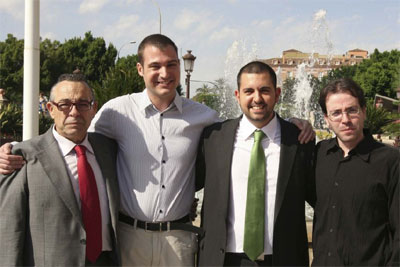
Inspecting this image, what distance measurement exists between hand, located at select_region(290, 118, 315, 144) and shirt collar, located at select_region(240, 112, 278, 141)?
7.4 inches

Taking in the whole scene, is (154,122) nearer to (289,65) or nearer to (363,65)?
(363,65)

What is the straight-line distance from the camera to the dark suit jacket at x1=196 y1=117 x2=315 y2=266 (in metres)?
3.31

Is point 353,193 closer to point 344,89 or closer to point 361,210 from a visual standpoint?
point 361,210

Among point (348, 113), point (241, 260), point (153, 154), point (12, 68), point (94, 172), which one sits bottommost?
point (241, 260)

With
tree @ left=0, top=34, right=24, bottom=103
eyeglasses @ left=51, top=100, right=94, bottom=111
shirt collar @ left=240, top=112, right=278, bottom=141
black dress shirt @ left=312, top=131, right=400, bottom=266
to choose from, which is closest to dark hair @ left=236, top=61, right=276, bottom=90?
shirt collar @ left=240, top=112, right=278, bottom=141

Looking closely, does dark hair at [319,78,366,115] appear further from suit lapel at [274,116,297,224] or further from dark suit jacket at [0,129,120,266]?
dark suit jacket at [0,129,120,266]

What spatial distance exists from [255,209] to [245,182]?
0.70 feet

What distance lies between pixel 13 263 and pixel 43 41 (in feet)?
137

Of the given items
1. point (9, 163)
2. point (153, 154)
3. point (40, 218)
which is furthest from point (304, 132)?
point (9, 163)

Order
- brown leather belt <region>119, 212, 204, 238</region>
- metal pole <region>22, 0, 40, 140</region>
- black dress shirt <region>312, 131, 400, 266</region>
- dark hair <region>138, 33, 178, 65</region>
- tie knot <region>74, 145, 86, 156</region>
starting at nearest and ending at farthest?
black dress shirt <region>312, 131, 400, 266</region> → tie knot <region>74, 145, 86, 156</region> → brown leather belt <region>119, 212, 204, 238</region> → dark hair <region>138, 33, 178, 65</region> → metal pole <region>22, 0, 40, 140</region>

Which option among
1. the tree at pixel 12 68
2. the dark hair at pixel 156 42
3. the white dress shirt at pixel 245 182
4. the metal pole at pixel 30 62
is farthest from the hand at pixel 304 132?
the tree at pixel 12 68

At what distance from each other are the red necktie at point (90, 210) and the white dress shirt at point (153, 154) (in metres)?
0.53

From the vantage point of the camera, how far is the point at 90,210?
3.17 m

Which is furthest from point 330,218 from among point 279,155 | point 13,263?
point 13,263
